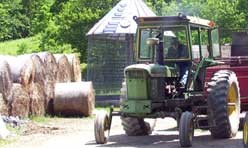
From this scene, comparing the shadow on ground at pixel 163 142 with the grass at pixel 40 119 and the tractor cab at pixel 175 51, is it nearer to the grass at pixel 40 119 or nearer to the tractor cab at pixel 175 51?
the tractor cab at pixel 175 51

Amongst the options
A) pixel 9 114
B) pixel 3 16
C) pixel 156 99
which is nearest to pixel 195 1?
pixel 3 16

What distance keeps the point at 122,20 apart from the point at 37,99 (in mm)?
8059

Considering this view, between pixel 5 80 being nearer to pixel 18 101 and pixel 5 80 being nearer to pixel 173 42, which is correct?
pixel 18 101

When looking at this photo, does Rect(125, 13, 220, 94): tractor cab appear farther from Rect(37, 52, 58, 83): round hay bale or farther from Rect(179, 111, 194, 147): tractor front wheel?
Rect(37, 52, 58, 83): round hay bale

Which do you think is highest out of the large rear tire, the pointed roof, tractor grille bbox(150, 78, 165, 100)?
the pointed roof

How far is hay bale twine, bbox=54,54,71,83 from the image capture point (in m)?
20.5

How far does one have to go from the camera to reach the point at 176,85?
12492 millimetres

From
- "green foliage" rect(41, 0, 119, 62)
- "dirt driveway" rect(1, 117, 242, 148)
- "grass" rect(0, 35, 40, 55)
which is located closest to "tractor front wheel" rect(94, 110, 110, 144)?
"dirt driveway" rect(1, 117, 242, 148)

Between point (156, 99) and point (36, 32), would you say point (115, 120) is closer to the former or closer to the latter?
point (156, 99)

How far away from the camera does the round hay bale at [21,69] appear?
16.6 m

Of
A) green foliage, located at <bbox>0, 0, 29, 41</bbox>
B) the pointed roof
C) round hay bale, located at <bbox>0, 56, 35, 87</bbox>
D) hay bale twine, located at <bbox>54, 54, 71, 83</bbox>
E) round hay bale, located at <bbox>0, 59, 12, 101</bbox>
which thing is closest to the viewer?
round hay bale, located at <bbox>0, 59, 12, 101</bbox>

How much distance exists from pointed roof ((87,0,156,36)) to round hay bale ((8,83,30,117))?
27.1 ft

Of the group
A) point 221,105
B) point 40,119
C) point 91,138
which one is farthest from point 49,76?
point 221,105

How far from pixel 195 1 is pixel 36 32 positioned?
13.3m
